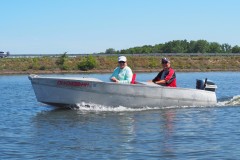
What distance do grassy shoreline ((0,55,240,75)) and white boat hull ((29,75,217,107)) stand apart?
43740mm

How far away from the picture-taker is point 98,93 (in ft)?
64.1

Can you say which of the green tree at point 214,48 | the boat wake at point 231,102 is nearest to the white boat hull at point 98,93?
the boat wake at point 231,102

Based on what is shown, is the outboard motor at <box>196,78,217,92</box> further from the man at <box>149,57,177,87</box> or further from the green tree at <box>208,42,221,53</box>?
the green tree at <box>208,42,221,53</box>

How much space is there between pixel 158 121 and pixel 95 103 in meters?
3.54

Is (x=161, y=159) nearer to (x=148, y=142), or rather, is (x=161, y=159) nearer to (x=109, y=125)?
(x=148, y=142)

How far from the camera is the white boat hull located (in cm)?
1944

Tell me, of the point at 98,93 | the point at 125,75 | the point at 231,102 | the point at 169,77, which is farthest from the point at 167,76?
the point at 231,102

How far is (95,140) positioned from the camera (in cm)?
1341

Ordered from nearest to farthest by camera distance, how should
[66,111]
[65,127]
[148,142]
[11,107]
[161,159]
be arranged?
[161,159], [148,142], [65,127], [66,111], [11,107]

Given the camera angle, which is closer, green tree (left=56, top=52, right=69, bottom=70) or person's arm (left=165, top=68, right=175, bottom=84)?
person's arm (left=165, top=68, right=175, bottom=84)

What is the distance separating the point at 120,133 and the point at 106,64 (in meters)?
57.4

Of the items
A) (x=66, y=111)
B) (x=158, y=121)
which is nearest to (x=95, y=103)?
(x=66, y=111)

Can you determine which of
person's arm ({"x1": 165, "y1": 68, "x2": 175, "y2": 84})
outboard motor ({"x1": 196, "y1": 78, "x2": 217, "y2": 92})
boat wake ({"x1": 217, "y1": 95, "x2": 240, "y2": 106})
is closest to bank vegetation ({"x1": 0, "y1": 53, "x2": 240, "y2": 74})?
boat wake ({"x1": 217, "y1": 95, "x2": 240, "y2": 106})

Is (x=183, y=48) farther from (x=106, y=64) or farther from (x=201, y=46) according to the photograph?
(x=106, y=64)
